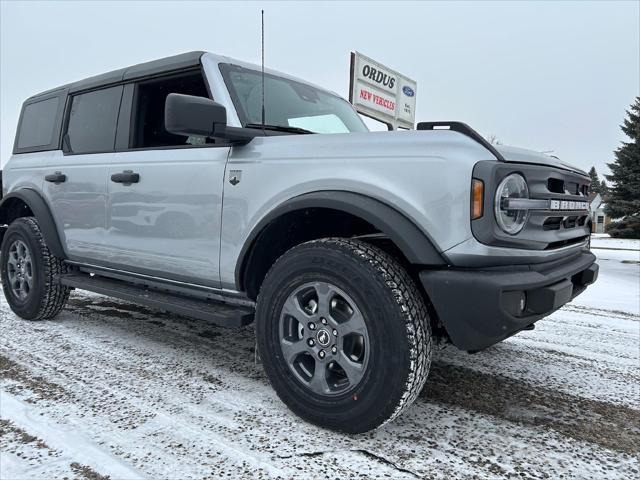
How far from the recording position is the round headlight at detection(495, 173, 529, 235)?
6.34ft

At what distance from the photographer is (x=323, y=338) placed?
219cm

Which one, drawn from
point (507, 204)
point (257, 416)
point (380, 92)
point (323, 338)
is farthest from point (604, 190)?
point (257, 416)

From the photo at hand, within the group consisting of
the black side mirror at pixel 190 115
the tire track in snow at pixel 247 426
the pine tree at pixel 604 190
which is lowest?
the tire track in snow at pixel 247 426

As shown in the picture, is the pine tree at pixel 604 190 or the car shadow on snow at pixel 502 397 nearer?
the car shadow on snow at pixel 502 397

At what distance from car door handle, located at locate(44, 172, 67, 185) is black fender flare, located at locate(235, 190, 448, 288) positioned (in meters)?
2.30

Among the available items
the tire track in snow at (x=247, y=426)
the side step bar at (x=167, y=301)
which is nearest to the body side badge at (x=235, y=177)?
the side step bar at (x=167, y=301)

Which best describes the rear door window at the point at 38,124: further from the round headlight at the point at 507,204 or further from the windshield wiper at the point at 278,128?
the round headlight at the point at 507,204

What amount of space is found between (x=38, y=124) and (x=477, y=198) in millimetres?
4221

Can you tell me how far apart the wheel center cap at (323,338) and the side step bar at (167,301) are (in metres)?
0.53

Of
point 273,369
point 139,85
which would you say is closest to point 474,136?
point 273,369

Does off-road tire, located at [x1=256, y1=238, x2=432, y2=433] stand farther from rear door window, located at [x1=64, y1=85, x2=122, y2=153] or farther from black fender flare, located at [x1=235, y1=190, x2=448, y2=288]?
rear door window, located at [x1=64, y1=85, x2=122, y2=153]

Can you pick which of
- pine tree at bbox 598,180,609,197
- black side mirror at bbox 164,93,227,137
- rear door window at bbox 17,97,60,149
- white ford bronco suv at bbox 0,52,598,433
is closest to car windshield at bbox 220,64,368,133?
white ford bronco suv at bbox 0,52,598,433

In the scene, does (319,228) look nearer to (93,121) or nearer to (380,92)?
(93,121)

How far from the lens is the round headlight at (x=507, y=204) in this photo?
1933mm
